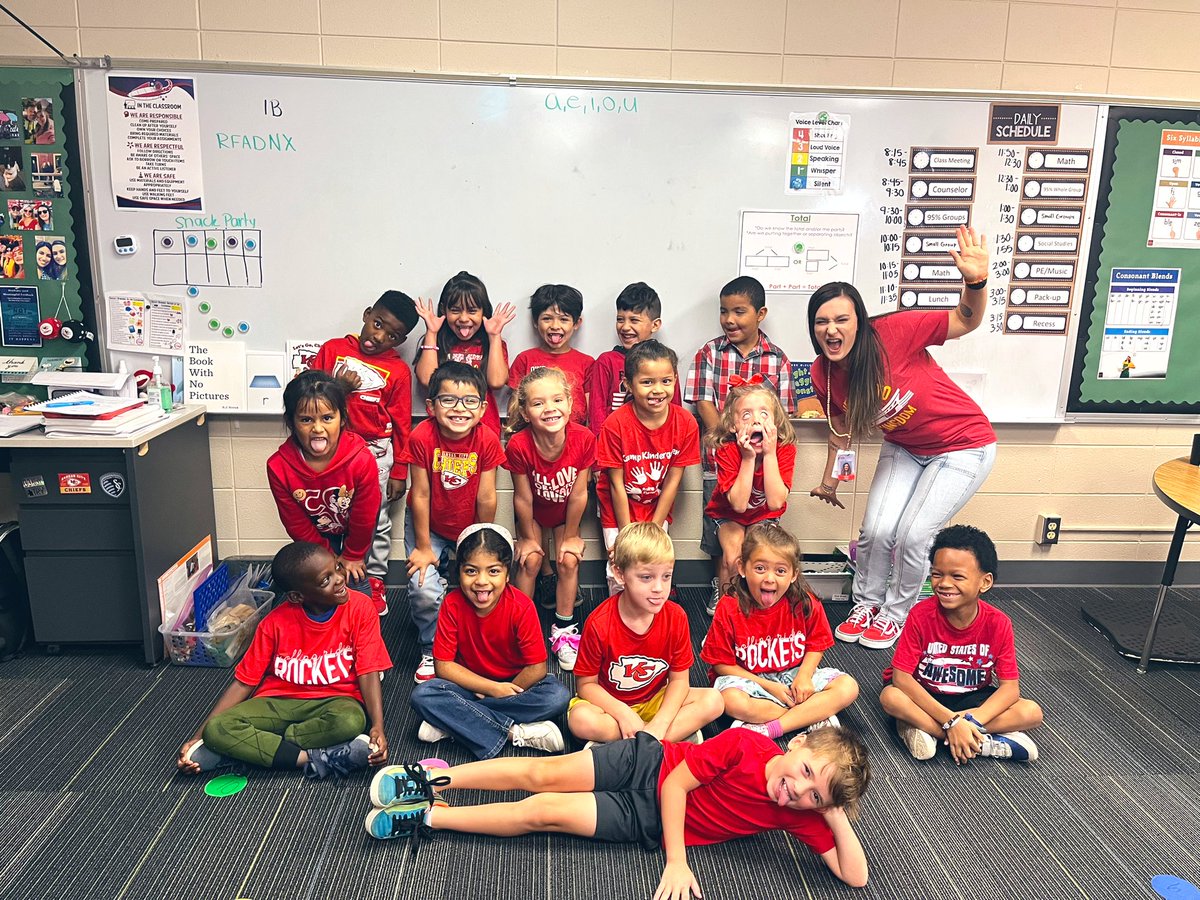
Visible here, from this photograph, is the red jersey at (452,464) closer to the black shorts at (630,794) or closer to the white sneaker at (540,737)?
the white sneaker at (540,737)

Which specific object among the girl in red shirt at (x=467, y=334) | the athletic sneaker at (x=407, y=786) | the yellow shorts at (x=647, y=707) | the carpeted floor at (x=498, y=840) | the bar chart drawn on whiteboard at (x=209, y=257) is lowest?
the carpeted floor at (x=498, y=840)

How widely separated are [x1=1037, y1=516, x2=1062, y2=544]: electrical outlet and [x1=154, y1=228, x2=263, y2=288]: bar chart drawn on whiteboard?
3203 millimetres

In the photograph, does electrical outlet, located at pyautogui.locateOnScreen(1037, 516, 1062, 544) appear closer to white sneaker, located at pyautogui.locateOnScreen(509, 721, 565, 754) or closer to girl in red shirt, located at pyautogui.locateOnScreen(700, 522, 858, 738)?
girl in red shirt, located at pyautogui.locateOnScreen(700, 522, 858, 738)

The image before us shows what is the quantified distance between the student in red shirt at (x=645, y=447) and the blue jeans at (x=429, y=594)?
0.56 metres

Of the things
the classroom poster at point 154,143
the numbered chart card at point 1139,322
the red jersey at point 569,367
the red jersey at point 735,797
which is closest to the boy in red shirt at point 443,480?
the red jersey at point 569,367

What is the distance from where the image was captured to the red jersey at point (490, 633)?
86.4 inches

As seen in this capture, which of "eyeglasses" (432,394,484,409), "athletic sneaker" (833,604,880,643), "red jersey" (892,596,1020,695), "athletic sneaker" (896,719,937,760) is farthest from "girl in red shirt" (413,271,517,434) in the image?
"athletic sneaker" (896,719,937,760)

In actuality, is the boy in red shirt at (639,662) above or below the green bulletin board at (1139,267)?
below

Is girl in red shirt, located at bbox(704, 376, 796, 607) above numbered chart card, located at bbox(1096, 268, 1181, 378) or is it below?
below

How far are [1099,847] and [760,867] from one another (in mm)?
795

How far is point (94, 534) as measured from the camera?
8.42ft

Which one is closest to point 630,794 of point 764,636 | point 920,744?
point 764,636

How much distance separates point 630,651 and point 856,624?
45.2 inches

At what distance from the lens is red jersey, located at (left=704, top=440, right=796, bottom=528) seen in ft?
9.15
